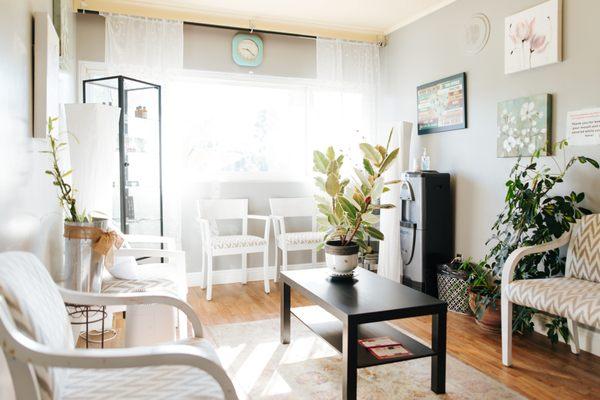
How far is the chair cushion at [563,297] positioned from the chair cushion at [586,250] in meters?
0.07

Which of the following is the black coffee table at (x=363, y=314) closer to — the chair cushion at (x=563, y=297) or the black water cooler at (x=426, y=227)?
the chair cushion at (x=563, y=297)

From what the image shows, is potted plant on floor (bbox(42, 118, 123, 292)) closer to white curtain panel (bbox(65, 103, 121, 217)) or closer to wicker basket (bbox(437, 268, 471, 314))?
white curtain panel (bbox(65, 103, 121, 217))

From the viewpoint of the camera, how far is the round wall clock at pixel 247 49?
4.39 m

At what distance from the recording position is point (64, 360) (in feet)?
3.49

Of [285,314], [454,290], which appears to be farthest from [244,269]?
[454,290]

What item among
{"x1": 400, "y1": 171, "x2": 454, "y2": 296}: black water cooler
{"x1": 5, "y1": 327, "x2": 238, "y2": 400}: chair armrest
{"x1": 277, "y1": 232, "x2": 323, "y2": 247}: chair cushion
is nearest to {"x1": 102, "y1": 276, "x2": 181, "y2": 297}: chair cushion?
{"x1": 5, "y1": 327, "x2": 238, "y2": 400}: chair armrest

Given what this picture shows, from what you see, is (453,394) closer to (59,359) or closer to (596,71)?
(59,359)

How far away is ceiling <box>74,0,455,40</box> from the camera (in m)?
3.98

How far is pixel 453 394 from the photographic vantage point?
2.21 meters

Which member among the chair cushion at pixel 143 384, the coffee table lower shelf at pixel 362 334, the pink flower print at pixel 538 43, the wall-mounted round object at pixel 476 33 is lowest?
the coffee table lower shelf at pixel 362 334

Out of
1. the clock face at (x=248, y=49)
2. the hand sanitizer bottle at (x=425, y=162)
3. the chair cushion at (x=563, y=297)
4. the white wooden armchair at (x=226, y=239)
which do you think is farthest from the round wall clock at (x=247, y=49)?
the chair cushion at (x=563, y=297)

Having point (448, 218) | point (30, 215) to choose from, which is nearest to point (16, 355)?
point (30, 215)

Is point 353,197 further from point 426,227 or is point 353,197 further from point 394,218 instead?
point 394,218

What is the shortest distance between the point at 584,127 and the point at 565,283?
3.21 feet
